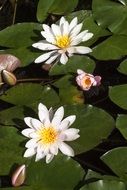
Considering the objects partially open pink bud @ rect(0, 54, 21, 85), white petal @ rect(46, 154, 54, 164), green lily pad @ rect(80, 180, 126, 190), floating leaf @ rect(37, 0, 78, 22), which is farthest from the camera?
floating leaf @ rect(37, 0, 78, 22)

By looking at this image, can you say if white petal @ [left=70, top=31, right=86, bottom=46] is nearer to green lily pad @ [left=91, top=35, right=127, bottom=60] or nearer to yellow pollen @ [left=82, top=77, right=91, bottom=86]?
green lily pad @ [left=91, top=35, right=127, bottom=60]

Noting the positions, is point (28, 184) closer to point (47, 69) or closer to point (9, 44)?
point (47, 69)

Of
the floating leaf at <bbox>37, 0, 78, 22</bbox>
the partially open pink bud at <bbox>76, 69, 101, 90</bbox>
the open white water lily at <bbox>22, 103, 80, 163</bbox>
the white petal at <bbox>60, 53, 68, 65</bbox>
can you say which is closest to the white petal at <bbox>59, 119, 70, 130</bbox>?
the open white water lily at <bbox>22, 103, 80, 163</bbox>

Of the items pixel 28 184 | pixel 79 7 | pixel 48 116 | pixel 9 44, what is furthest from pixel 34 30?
pixel 28 184

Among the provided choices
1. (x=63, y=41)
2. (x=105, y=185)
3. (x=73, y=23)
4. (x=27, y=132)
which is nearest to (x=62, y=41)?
(x=63, y=41)

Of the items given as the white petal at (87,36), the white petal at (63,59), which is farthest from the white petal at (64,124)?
the white petal at (87,36)

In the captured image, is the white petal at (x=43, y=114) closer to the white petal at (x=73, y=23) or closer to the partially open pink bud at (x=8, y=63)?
the partially open pink bud at (x=8, y=63)
